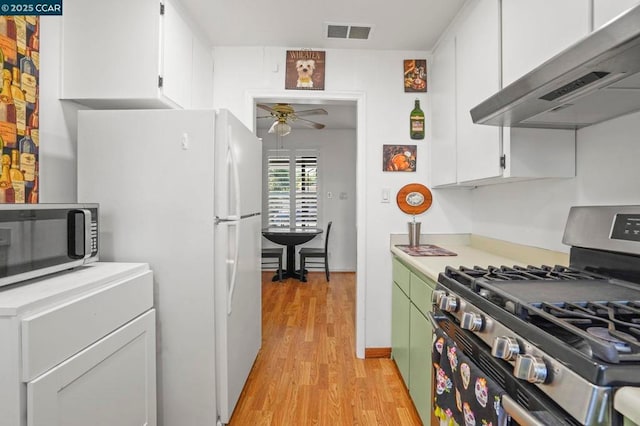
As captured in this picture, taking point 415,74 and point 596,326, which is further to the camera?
point 415,74

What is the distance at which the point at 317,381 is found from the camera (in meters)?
2.27

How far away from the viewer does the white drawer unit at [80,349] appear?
899 mm

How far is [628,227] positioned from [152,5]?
2.33m

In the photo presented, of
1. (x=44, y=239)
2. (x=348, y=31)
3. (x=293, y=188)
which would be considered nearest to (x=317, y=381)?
(x=44, y=239)

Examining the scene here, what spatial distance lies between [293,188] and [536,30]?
474cm

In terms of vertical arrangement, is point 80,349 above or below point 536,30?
below

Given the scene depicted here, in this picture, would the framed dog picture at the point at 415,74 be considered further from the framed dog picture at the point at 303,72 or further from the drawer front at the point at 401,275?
the drawer front at the point at 401,275

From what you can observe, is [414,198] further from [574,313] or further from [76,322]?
[76,322]

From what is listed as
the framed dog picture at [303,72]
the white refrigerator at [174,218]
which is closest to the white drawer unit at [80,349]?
the white refrigerator at [174,218]

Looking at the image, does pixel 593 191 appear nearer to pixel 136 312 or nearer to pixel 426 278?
pixel 426 278

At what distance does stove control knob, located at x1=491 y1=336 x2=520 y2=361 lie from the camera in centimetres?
77

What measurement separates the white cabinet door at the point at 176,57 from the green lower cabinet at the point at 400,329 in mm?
1872

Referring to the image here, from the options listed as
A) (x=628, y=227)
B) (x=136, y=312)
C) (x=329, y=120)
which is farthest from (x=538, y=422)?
(x=329, y=120)

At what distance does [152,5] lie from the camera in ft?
5.65
